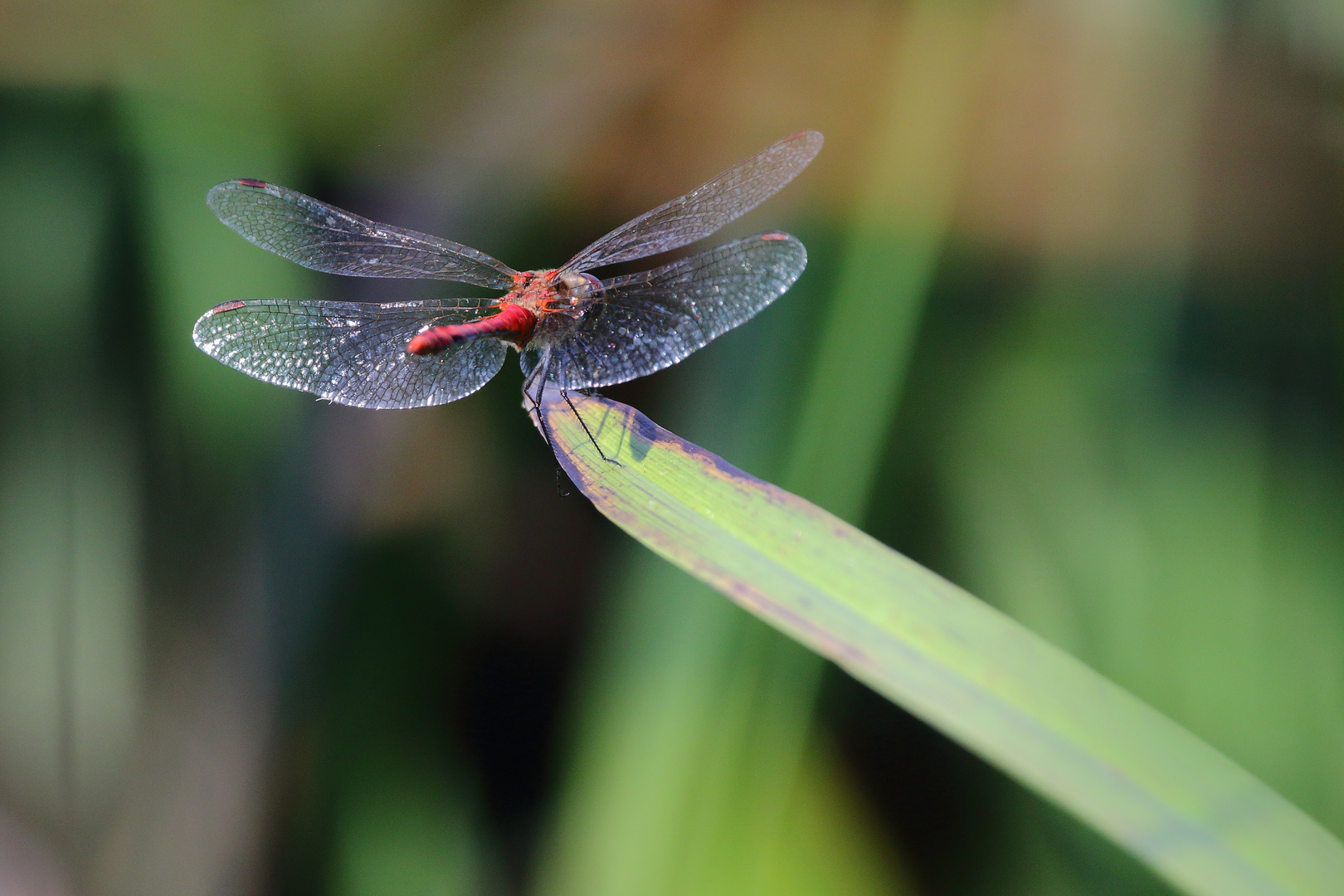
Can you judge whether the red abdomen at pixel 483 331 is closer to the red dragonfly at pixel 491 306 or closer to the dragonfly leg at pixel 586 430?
the red dragonfly at pixel 491 306

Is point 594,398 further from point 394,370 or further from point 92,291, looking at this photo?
point 92,291

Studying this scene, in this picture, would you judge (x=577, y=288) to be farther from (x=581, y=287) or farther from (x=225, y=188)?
(x=225, y=188)

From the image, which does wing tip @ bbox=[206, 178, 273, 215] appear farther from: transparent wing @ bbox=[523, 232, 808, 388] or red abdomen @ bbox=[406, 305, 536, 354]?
transparent wing @ bbox=[523, 232, 808, 388]

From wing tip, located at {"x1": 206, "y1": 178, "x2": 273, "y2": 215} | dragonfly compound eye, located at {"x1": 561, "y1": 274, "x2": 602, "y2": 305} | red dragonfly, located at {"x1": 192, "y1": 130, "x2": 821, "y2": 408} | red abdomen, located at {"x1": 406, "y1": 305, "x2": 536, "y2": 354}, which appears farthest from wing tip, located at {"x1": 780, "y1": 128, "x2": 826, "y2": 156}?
wing tip, located at {"x1": 206, "y1": 178, "x2": 273, "y2": 215}

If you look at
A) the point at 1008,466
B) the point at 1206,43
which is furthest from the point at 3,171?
the point at 1206,43

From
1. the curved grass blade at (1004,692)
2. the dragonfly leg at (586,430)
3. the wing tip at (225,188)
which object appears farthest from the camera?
the wing tip at (225,188)

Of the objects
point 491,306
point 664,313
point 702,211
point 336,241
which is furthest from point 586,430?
point 336,241

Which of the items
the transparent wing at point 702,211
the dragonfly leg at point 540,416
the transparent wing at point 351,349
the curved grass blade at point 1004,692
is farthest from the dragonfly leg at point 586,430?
the transparent wing at point 702,211
